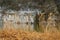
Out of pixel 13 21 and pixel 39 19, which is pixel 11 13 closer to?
pixel 13 21

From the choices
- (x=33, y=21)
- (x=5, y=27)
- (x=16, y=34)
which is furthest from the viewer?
(x=33, y=21)

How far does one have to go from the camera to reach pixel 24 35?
11.6 ft

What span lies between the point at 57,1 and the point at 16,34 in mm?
1210

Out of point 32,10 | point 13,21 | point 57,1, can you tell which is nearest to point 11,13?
point 13,21

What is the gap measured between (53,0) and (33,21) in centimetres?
60

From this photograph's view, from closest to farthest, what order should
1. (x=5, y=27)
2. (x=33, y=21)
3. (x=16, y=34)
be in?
(x=16, y=34) < (x=5, y=27) < (x=33, y=21)

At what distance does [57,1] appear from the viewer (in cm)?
419

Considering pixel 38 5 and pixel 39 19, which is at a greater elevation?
pixel 38 5

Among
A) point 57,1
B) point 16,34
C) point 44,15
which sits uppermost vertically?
point 57,1

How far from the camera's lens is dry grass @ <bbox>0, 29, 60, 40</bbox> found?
11.3 ft

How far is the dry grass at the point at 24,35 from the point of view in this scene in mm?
3447

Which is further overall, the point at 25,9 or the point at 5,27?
the point at 25,9

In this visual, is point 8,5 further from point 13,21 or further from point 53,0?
point 53,0

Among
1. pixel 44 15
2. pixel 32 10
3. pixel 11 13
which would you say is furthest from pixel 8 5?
pixel 44 15
